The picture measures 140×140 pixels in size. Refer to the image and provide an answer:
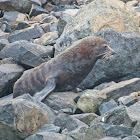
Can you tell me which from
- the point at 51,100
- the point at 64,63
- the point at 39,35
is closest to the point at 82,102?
the point at 51,100

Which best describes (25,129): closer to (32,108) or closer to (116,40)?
(32,108)

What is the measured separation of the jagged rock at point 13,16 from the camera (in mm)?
18672

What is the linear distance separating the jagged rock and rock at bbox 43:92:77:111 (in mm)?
11125

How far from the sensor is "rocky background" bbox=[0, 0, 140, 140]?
519 cm

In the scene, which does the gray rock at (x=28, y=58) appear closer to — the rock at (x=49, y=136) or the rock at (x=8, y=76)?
the rock at (x=8, y=76)

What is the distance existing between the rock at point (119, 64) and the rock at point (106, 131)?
12.2 ft

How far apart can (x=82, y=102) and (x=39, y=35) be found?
24.4 ft

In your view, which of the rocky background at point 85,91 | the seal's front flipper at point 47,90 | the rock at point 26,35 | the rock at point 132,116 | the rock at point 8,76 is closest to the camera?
the rock at point 132,116

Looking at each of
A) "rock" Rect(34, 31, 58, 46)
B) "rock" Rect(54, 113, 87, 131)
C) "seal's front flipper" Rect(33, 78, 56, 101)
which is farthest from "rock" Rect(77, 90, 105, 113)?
"rock" Rect(34, 31, 58, 46)

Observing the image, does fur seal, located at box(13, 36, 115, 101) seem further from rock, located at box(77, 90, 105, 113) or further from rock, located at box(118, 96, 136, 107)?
rock, located at box(118, 96, 136, 107)

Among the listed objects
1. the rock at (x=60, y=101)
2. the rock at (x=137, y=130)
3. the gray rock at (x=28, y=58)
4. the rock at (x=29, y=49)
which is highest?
the rock at (x=137, y=130)

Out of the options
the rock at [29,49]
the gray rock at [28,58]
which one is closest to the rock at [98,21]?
the rock at [29,49]

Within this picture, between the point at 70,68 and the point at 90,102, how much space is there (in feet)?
4.62

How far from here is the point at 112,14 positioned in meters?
10.9
